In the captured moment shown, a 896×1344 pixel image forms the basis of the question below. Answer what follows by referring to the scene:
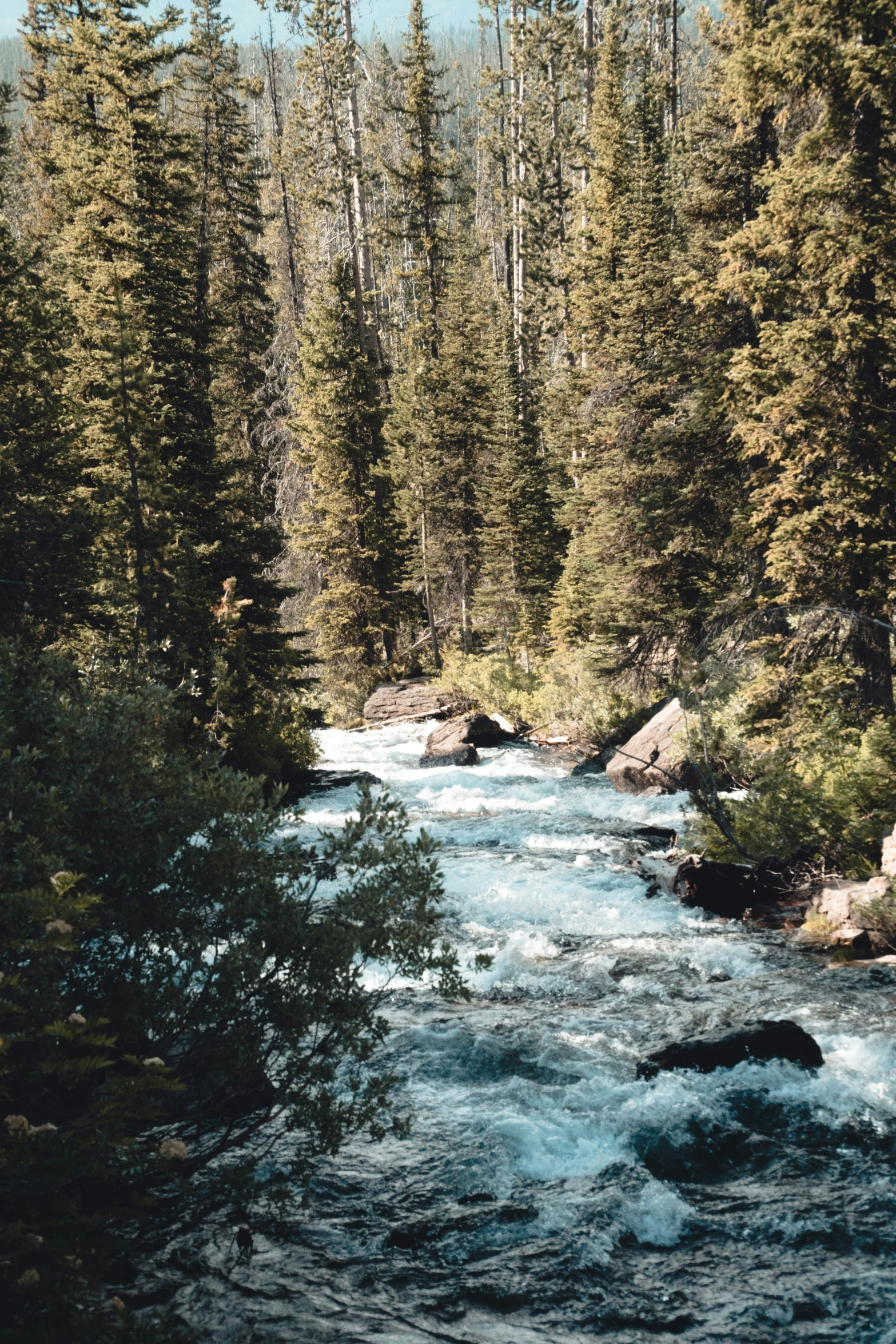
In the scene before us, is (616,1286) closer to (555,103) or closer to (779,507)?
(779,507)

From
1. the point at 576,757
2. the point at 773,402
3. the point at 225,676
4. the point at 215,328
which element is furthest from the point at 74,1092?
the point at 215,328

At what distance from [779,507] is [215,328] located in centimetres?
1543

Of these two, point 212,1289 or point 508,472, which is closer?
point 212,1289

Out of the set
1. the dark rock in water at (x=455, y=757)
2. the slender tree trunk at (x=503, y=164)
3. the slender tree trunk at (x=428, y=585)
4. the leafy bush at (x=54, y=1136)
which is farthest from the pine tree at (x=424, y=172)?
the leafy bush at (x=54, y=1136)

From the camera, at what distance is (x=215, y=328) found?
21.5 metres

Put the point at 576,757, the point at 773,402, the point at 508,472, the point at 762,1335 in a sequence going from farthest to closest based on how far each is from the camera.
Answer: the point at 508,472, the point at 576,757, the point at 773,402, the point at 762,1335

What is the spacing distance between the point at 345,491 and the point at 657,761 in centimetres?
1622

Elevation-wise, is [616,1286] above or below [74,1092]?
below

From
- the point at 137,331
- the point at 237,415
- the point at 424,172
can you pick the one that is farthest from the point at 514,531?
the point at 424,172

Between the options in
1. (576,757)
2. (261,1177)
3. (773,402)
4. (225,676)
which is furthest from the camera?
(576,757)

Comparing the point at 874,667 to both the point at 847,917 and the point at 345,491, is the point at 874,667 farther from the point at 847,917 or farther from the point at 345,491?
the point at 345,491

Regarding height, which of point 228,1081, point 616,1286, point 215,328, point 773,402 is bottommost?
point 616,1286

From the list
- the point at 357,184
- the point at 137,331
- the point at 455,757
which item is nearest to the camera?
Result: the point at 137,331

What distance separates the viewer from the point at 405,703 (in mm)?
27688
